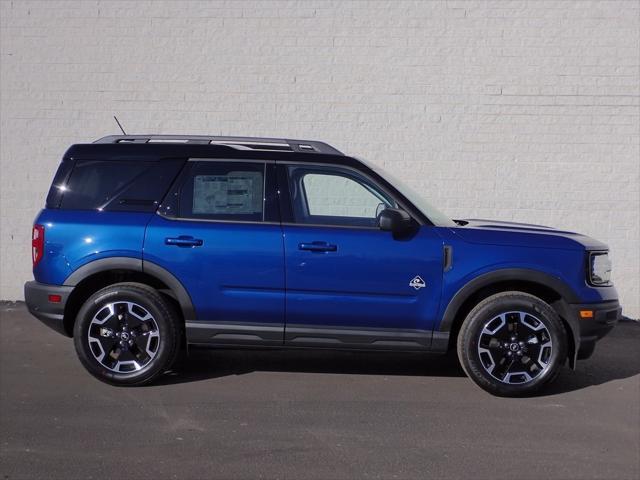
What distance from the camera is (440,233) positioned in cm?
596

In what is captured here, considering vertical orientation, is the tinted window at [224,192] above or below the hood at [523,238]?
above

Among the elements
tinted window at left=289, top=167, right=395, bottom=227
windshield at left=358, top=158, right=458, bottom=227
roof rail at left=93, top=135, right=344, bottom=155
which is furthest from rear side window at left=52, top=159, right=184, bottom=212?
windshield at left=358, top=158, right=458, bottom=227

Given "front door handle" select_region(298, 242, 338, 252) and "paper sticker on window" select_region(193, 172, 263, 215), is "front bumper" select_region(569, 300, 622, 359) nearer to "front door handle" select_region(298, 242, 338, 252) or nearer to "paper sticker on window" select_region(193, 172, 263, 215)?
"front door handle" select_region(298, 242, 338, 252)

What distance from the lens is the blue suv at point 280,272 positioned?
19.4 feet

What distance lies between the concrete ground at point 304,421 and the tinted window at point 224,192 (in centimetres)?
134

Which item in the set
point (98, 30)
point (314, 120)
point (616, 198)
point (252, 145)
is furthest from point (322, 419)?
point (98, 30)

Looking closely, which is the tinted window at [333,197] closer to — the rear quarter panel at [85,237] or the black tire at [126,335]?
the rear quarter panel at [85,237]

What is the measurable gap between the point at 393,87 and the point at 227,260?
4130 millimetres

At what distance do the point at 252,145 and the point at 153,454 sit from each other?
272 cm

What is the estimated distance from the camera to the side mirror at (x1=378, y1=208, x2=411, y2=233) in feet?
19.1

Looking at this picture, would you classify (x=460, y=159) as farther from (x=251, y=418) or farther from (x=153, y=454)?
(x=153, y=454)

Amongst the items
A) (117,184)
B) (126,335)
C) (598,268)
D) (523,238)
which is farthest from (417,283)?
(117,184)

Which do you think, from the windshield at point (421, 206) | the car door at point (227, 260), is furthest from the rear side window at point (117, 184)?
the windshield at point (421, 206)

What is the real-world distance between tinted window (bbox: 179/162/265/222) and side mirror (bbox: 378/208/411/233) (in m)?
0.94
